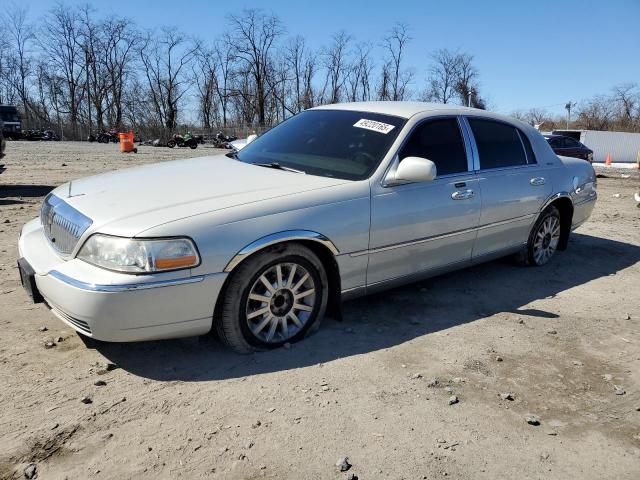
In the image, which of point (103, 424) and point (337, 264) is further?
point (337, 264)

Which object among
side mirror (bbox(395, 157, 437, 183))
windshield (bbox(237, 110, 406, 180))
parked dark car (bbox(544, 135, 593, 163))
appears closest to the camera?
side mirror (bbox(395, 157, 437, 183))

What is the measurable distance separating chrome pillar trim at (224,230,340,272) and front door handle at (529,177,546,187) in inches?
101

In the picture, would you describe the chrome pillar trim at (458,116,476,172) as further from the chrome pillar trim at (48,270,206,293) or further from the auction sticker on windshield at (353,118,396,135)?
the chrome pillar trim at (48,270,206,293)

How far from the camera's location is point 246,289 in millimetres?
3174

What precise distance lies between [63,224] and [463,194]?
2.91 meters

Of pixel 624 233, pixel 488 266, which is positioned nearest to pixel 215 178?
pixel 488 266

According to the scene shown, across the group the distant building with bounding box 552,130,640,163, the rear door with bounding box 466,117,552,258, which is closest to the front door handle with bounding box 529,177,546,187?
the rear door with bounding box 466,117,552,258

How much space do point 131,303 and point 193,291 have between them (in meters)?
0.33

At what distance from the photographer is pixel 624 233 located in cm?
770

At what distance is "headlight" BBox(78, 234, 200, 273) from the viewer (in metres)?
2.80

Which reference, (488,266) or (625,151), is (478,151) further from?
(625,151)

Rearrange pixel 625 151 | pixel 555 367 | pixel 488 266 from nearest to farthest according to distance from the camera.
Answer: pixel 555 367 → pixel 488 266 → pixel 625 151

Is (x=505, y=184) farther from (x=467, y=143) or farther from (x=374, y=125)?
(x=374, y=125)

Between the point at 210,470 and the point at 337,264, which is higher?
the point at 337,264
